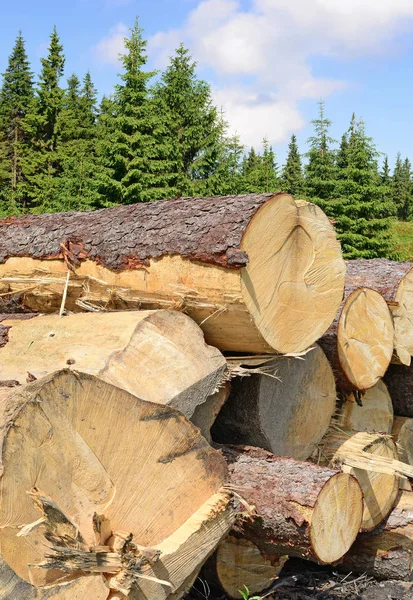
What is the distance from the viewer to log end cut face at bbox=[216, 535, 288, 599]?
9.64 ft

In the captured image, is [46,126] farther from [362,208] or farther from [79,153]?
[362,208]

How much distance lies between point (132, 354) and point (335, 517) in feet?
3.74

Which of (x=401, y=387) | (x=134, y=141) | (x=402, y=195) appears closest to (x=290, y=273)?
(x=401, y=387)

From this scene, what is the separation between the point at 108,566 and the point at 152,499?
0.29 metres

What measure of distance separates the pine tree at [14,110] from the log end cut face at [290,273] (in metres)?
23.5

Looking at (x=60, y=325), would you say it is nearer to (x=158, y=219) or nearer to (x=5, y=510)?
(x=158, y=219)

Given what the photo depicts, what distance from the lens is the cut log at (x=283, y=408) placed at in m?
3.12

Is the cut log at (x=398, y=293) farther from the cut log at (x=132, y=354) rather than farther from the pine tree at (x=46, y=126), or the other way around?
the pine tree at (x=46, y=126)

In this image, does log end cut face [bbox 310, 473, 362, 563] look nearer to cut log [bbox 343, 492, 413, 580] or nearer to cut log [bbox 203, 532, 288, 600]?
cut log [bbox 203, 532, 288, 600]

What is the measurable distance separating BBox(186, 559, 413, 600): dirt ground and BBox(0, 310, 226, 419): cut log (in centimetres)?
108

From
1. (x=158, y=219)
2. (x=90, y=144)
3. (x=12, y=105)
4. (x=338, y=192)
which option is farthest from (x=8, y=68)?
(x=158, y=219)

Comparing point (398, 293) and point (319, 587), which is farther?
point (398, 293)

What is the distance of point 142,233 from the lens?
305cm

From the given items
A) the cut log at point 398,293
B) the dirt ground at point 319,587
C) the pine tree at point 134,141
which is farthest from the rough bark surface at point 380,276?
the pine tree at point 134,141
